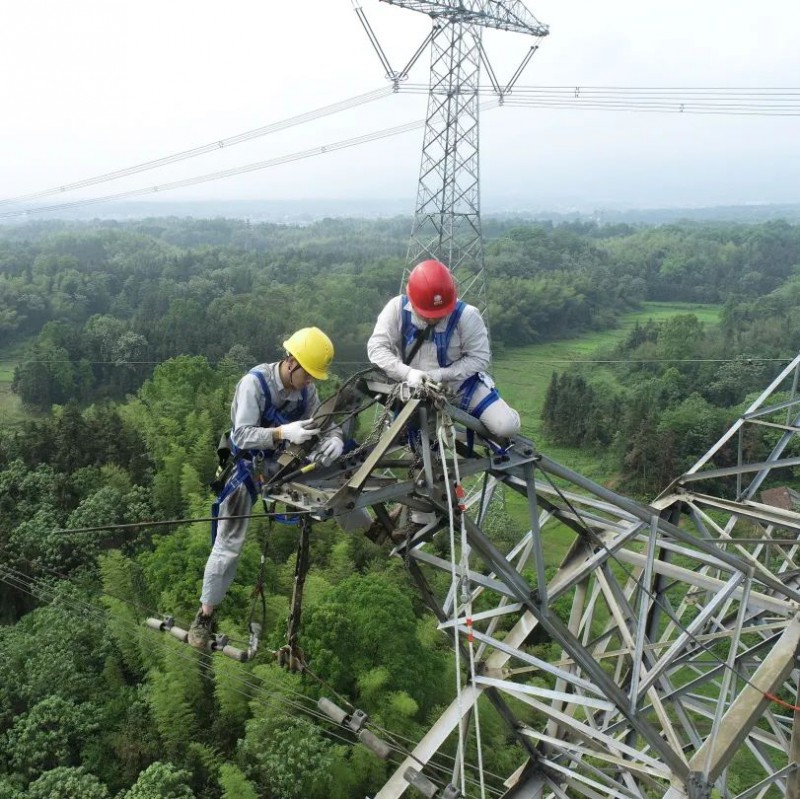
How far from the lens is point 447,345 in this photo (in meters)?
6.81

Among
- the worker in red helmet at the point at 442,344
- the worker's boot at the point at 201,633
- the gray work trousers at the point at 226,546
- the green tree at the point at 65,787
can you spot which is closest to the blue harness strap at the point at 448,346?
the worker in red helmet at the point at 442,344

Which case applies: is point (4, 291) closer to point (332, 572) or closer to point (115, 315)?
point (115, 315)

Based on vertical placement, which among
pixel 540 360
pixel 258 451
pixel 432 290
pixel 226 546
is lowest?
pixel 540 360

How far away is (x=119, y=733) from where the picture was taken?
16.5 metres

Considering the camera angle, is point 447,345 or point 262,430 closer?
point 262,430

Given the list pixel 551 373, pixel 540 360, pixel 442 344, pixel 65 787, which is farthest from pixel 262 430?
pixel 540 360

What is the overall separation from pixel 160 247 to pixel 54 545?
3062 inches

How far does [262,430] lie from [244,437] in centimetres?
18

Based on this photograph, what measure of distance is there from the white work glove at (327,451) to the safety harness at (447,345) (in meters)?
1.11

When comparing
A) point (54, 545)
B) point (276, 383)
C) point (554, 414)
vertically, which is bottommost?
point (554, 414)

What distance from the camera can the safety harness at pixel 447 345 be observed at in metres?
6.72

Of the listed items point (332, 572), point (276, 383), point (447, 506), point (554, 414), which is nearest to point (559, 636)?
point (447, 506)

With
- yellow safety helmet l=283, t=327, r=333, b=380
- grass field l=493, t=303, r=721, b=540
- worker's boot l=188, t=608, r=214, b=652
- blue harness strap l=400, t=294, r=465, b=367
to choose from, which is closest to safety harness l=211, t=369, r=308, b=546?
yellow safety helmet l=283, t=327, r=333, b=380

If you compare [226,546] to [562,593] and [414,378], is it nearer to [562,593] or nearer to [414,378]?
[414,378]
